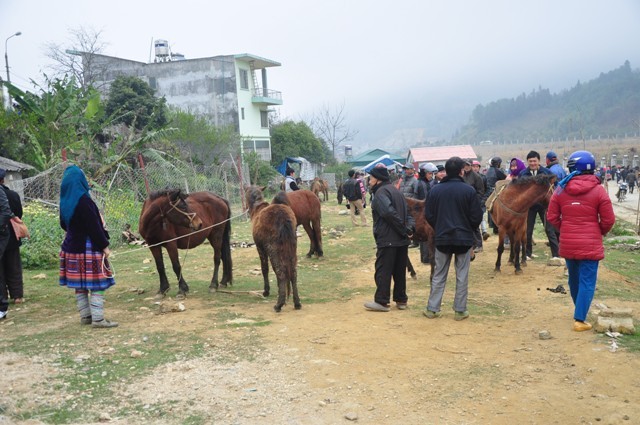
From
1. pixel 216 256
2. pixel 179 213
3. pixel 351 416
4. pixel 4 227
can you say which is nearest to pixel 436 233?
pixel 351 416

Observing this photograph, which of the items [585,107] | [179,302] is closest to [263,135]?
[179,302]

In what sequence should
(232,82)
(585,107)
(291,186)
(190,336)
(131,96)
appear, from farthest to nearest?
(585,107), (232,82), (131,96), (291,186), (190,336)

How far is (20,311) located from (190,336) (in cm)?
331

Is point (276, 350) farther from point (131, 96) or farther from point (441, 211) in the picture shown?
point (131, 96)

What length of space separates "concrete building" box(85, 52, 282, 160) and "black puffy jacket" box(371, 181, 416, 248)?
1518 inches

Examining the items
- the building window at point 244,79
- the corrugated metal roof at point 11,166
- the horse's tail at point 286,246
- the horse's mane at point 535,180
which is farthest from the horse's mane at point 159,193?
the building window at point 244,79

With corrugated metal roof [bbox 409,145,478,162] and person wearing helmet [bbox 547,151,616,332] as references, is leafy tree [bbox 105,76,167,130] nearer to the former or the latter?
corrugated metal roof [bbox 409,145,478,162]

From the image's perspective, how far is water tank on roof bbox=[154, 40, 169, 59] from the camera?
162 feet

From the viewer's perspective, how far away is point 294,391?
16.5 ft

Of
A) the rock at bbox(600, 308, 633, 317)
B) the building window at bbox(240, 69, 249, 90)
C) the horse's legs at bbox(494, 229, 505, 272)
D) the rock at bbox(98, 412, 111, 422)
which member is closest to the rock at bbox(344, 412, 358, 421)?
the rock at bbox(98, 412, 111, 422)

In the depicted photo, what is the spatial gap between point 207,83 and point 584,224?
43.0 meters

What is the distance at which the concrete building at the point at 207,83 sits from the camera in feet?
150

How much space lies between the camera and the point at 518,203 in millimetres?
9969

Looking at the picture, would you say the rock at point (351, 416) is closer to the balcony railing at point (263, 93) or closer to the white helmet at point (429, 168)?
the white helmet at point (429, 168)
